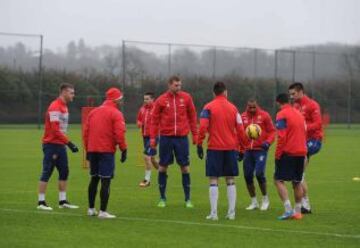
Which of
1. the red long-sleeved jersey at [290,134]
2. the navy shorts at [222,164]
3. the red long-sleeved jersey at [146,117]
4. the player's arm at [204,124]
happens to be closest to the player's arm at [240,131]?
the navy shorts at [222,164]

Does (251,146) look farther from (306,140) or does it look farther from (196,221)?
(196,221)

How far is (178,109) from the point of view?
15.5m

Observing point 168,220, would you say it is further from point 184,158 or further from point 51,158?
point 51,158

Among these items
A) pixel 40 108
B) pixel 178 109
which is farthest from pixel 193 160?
pixel 40 108

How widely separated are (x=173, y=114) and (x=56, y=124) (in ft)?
7.50

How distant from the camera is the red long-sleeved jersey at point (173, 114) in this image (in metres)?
15.5

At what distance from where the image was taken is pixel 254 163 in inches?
608

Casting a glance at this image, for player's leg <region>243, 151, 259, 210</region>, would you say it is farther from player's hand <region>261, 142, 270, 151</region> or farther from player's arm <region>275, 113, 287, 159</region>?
player's arm <region>275, 113, 287, 159</region>

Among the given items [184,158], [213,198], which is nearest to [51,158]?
[184,158]

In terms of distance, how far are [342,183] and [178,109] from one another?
22.8 feet

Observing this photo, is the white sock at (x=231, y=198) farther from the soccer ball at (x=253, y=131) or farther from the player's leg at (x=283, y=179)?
the soccer ball at (x=253, y=131)

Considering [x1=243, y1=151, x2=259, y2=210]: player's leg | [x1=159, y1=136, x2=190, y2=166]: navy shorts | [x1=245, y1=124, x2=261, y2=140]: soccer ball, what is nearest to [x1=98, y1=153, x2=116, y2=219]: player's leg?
[x1=159, y1=136, x2=190, y2=166]: navy shorts

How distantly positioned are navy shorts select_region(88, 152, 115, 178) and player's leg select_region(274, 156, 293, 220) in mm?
2864

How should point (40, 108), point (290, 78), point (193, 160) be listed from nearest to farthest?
1. point (193, 160)
2. point (40, 108)
3. point (290, 78)
